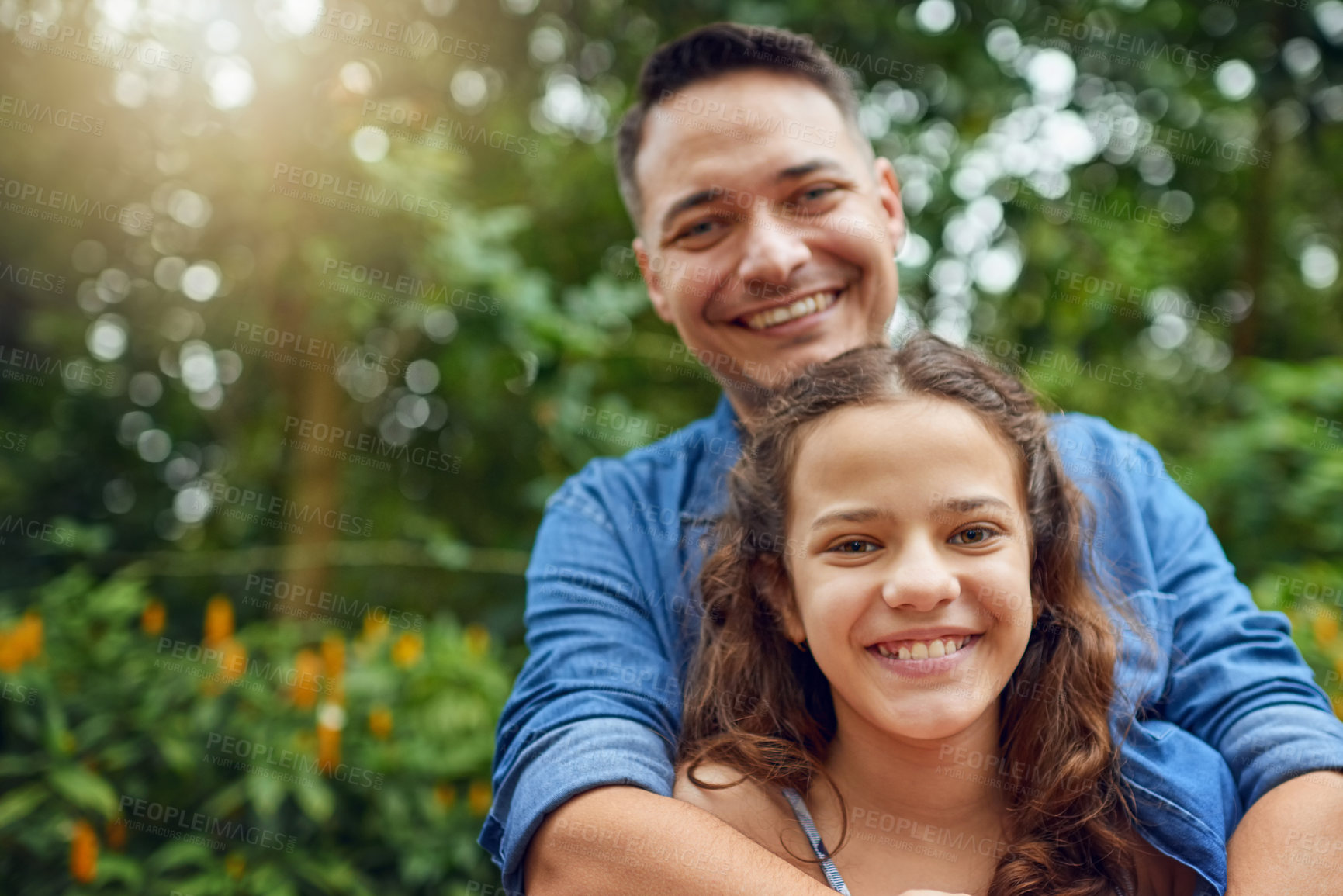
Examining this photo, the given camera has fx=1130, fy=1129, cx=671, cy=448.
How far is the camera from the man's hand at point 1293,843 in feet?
4.96

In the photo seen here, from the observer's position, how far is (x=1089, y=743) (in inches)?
66.0

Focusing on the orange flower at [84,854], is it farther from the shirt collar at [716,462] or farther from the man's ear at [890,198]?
the man's ear at [890,198]

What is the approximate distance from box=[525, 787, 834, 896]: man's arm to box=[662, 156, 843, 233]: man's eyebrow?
1.13m

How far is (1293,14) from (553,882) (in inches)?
175

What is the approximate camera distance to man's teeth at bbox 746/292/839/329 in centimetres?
220

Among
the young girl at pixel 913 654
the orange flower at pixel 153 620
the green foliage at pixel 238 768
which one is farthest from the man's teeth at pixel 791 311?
the orange flower at pixel 153 620
